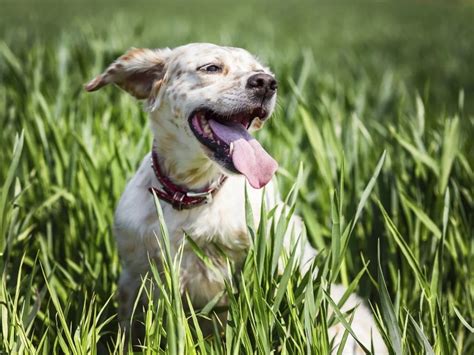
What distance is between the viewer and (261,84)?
235cm

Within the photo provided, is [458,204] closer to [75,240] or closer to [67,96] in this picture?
[75,240]

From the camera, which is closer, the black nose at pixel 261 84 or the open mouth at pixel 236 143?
the open mouth at pixel 236 143

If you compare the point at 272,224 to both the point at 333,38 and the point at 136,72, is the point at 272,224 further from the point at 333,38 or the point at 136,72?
the point at 333,38

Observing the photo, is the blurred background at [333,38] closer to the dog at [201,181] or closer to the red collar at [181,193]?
the dog at [201,181]

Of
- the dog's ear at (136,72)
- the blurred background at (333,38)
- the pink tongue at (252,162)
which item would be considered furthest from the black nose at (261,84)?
the blurred background at (333,38)

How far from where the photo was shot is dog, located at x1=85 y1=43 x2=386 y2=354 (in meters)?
2.35

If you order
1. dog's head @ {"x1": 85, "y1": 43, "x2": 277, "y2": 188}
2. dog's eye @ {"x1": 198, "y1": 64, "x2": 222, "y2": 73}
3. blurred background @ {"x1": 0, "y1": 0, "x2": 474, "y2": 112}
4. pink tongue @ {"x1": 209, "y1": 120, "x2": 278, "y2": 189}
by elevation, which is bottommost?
blurred background @ {"x1": 0, "y1": 0, "x2": 474, "y2": 112}

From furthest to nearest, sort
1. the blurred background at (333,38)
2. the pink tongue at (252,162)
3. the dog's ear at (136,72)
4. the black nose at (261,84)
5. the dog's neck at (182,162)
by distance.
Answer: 1. the blurred background at (333,38)
2. the dog's ear at (136,72)
3. the dog's neck at (182,162)
4. the black nose at (261,84)
5. the pink tongue at (252,162)

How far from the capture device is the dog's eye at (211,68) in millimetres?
2486

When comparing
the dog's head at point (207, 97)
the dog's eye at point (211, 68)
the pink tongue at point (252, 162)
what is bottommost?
the pink tongue at point (252, 162)

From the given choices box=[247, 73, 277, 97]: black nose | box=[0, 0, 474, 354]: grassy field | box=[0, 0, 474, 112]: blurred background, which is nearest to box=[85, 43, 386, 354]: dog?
box=[247, 73, 277, 97]: black nose

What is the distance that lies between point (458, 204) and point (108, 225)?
1.33 m

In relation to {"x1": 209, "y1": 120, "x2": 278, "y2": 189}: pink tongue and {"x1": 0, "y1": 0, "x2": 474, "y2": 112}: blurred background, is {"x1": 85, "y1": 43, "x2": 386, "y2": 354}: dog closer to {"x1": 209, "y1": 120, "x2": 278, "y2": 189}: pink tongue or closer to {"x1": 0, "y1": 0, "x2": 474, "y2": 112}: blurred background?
{"x1": 209, "y1": 120, "x2": 278, "y2": 189}: pink tongue

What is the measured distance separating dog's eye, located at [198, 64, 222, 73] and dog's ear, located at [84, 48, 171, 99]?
19 cm
